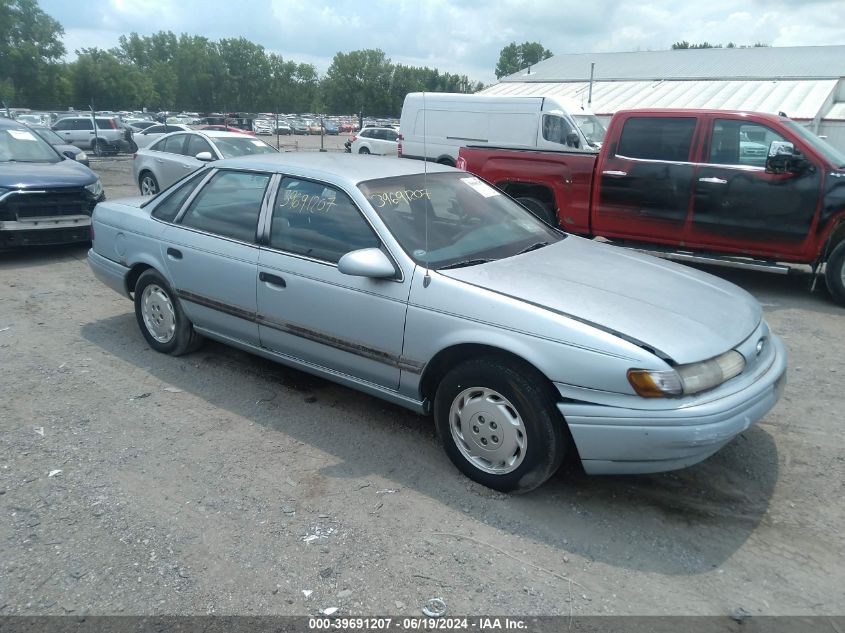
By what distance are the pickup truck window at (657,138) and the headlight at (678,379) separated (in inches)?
209

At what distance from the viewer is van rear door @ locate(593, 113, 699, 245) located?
7656 millimetres

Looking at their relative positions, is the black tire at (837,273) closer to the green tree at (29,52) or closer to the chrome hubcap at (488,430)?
the chrome hubcap at (488,430)

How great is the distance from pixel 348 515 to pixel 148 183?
35.8 ft

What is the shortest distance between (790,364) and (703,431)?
2.80m

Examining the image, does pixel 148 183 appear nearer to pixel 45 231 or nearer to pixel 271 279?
pixel 45 231

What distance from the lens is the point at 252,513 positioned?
3.27 metres

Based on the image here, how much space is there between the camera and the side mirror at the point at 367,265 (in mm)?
3557

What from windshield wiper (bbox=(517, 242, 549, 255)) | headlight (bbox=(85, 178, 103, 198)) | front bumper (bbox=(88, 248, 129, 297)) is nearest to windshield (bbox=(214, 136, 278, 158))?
headlight (bbox=(85, 178, 103, 198))

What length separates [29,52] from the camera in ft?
213

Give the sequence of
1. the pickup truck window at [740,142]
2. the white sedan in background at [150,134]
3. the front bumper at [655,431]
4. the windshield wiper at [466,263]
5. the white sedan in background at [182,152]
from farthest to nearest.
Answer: the white sedan in background at [150,134] → the white sedan in background at [182,152] → the pickup truck window at [740,142] → the windshield wiper at [466,263] → the front bumper at [655,431]

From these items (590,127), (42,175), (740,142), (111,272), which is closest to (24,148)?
(42,175)

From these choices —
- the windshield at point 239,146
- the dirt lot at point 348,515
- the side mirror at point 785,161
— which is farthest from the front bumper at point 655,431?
the windshield at point 239,146

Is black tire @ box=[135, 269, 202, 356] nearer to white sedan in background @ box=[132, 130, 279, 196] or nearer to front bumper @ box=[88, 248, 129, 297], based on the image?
front bumper @ box=[88, 248, 129, 297]

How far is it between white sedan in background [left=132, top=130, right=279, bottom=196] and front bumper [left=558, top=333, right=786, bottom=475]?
9548mm
